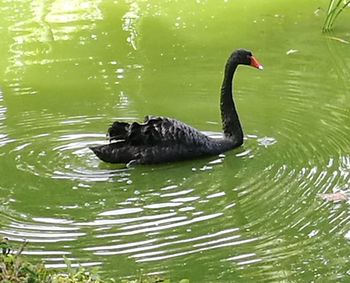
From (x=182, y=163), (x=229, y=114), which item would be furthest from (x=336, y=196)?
(x=229, y=114)

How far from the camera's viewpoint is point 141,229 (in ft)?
12.3

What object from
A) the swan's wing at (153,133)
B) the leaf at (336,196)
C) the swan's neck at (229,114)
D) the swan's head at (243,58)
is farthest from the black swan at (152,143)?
the leaf at (336,196)

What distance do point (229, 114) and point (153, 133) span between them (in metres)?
0.58

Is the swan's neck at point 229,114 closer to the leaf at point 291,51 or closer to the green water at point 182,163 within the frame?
the green water at point 182,163

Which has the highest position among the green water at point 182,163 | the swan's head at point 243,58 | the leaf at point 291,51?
the swan's head at point 243,58

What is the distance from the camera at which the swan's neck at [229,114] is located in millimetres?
4945

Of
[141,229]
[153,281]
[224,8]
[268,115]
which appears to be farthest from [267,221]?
[224,8]

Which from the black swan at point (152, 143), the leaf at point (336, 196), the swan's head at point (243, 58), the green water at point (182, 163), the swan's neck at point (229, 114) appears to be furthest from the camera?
the swan's head at point (243, 58)

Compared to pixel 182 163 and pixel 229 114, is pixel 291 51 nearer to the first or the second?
pixel 229 114

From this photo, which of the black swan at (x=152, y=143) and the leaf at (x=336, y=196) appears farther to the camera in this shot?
the black swan at (x=152, y=143)

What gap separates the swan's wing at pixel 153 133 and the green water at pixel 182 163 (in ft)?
0.52

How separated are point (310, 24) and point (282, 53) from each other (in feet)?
4.03

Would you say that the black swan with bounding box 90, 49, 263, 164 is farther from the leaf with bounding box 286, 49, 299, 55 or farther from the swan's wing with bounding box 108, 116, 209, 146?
the leaf with bounding box 286, 49, 299, 55

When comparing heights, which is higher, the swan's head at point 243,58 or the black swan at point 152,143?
the swan's head at point 243,58
